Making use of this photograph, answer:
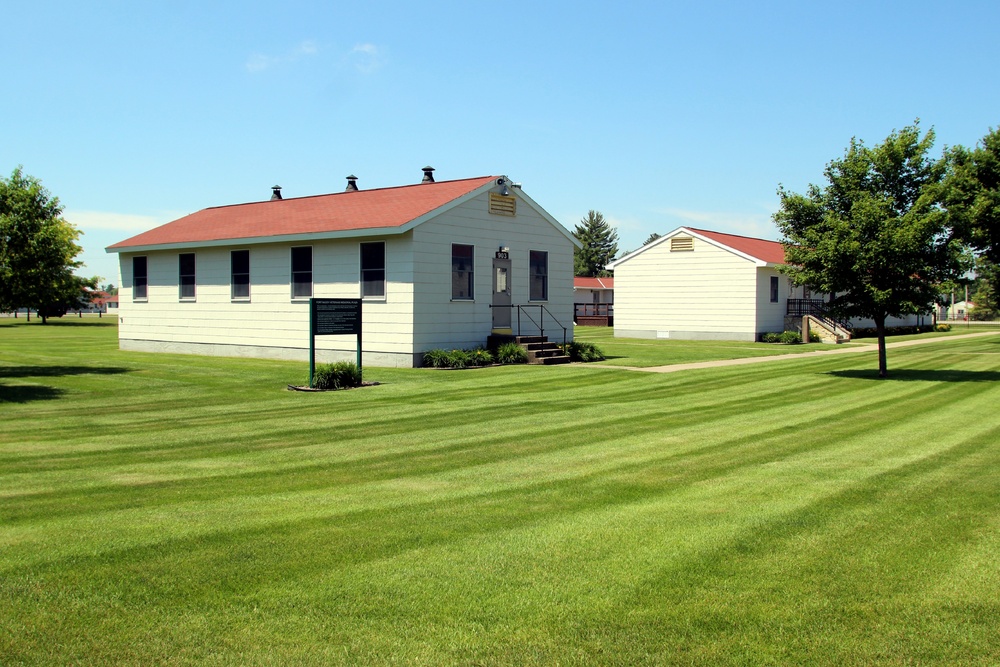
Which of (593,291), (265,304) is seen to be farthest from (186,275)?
(593,291)

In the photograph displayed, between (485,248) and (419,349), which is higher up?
(485,248)

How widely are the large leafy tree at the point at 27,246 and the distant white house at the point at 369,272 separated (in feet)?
24.4

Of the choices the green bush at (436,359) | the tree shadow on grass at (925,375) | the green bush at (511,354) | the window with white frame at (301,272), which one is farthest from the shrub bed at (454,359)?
the tree shadow on grass at (925,375)

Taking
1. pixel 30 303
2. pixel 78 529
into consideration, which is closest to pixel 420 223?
A: pixel 30 303

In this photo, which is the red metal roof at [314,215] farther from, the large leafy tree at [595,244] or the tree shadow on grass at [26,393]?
the large leafy tree at [595,244]

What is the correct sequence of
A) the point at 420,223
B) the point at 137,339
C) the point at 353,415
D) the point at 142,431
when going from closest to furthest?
the point at 142,431, the point at 353,415, the point at 420,223, the point at 137,339

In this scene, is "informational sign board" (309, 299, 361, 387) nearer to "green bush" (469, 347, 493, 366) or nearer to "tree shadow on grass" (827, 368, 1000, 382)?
"green bush" (469, 347, 493, 366)

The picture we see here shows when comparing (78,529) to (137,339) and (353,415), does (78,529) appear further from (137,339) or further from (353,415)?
(137,339)

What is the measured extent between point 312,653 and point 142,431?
8.42m

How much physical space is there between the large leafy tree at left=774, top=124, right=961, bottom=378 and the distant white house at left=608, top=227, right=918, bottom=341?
60.0 feet

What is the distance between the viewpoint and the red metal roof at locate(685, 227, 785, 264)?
40375mm

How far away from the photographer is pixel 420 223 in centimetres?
2253

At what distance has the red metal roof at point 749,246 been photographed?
40375mm

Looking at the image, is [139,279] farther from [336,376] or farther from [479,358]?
[336,376]
